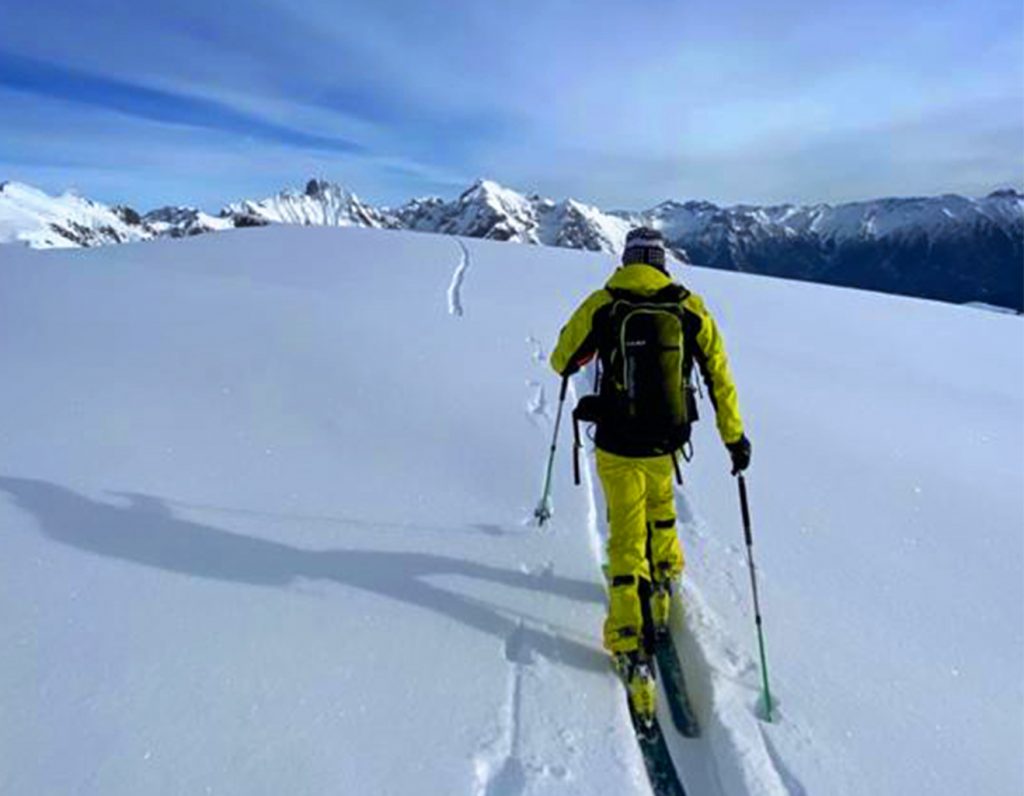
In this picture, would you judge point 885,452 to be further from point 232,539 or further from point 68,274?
point 68,274

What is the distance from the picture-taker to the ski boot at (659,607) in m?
4.96

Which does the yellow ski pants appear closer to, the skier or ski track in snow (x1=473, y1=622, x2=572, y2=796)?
the skier

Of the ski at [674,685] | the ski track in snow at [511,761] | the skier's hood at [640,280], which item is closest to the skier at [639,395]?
the skier's hood at [640,280]

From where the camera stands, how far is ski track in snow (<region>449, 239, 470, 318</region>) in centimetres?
1329

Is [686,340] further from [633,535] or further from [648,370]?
[633,535]

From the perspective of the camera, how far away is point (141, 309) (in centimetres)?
1110

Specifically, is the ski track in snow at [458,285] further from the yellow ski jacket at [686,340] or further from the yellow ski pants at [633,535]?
the yellow ski pants at [633,535]

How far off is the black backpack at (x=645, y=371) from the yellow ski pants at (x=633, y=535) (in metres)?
0.18

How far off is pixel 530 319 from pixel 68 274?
761 centimetres

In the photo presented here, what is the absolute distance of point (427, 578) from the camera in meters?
5.23

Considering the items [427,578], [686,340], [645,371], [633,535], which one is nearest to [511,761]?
[633,535]

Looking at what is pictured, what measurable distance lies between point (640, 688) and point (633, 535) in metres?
0.90

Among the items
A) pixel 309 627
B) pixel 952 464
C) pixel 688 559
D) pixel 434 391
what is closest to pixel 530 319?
pixel 434 391

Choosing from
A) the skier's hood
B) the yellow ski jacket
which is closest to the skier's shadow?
the yellow ski jacket
